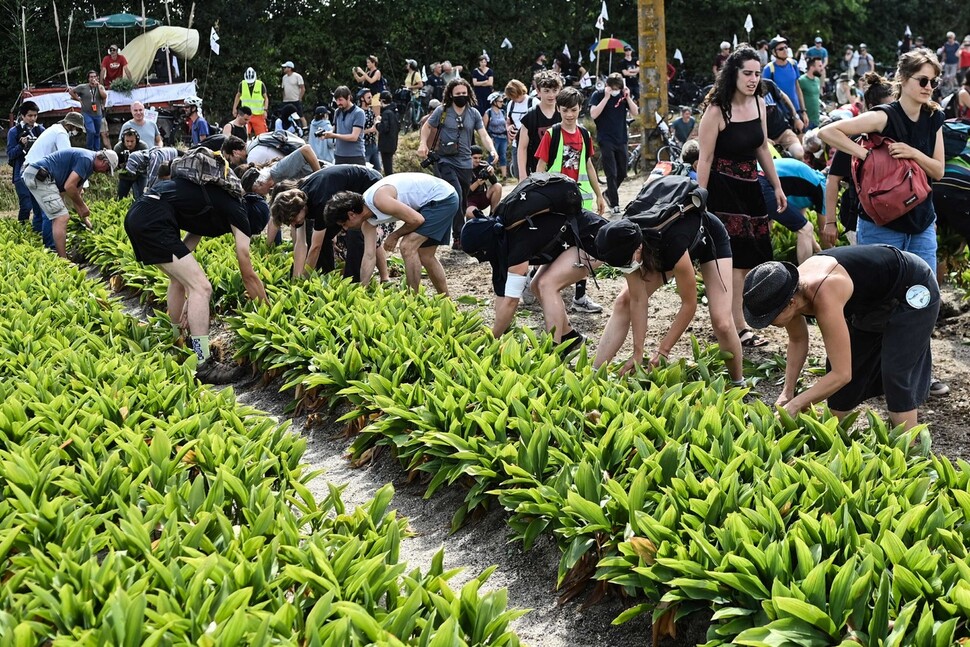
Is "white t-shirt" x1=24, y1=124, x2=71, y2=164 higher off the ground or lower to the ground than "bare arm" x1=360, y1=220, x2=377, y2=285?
higher

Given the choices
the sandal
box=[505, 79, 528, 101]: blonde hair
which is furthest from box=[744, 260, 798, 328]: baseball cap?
box=[505, 79, 528, 101]: blonde hair

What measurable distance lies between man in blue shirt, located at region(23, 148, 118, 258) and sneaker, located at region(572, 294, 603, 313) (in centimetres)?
561

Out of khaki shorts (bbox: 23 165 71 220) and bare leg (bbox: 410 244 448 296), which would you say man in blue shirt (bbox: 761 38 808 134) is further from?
khaki shorts (bbox: 23 165 71 220)

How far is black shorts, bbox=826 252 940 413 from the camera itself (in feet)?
15.4

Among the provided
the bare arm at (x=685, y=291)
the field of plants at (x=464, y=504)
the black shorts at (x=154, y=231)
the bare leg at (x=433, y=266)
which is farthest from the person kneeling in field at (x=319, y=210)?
the bare arm at (x=685, y=291)

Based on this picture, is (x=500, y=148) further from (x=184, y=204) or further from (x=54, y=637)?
(x=54, y=637)

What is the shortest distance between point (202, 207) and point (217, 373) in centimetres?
115

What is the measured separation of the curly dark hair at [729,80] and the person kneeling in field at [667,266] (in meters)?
0.95

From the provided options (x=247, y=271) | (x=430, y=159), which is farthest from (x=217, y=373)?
(x=430, y=159)

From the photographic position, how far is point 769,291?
427 centimetres

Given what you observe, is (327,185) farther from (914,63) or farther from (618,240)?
(914,63)

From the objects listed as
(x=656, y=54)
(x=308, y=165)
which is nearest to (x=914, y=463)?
(x=308, y=165)

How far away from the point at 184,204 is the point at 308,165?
2.24 metres

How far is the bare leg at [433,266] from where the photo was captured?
8336 millimetres
